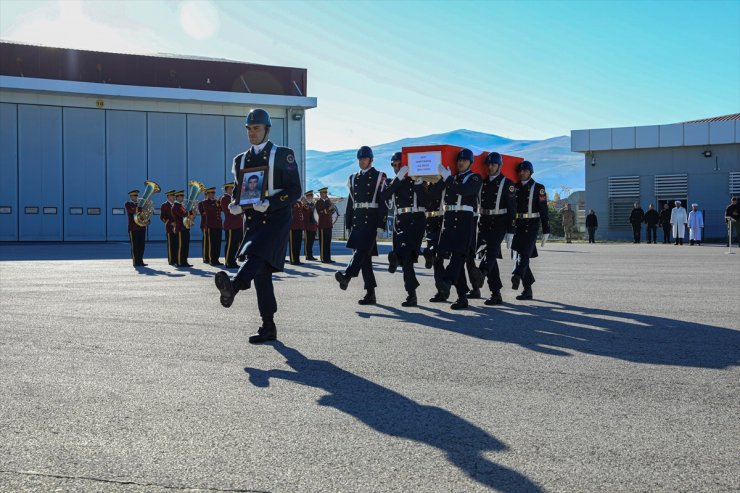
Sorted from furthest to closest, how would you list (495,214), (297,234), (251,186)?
(297,234), (495,214), (251,186)

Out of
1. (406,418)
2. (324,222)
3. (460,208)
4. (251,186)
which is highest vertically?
(251,186)

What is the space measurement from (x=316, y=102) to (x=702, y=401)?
4168cm

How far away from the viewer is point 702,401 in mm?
5012

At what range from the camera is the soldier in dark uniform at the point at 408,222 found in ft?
35.4

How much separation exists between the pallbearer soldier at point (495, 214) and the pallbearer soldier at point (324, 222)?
1145 centimetres

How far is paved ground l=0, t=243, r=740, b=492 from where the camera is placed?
365 cm

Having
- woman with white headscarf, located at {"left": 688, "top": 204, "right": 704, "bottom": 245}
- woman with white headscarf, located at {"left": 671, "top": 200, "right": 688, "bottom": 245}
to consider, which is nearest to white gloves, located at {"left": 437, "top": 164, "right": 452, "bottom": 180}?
woman with white headscarf, located at {"left": 671, "top": 200, "right": 688, "bottom": 245}

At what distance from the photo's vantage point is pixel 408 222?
11117 mm

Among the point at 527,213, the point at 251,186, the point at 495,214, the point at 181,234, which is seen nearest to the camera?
the point at 251,186

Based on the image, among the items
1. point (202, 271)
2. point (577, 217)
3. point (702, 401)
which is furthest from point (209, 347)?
point (577, 217)

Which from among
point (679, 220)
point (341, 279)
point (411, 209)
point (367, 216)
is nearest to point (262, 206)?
point (341, 279)

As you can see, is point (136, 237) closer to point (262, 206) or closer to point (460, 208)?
point (460, 208)

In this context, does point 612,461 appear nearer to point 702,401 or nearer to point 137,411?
point 702,401

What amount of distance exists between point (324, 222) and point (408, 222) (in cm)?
1159
